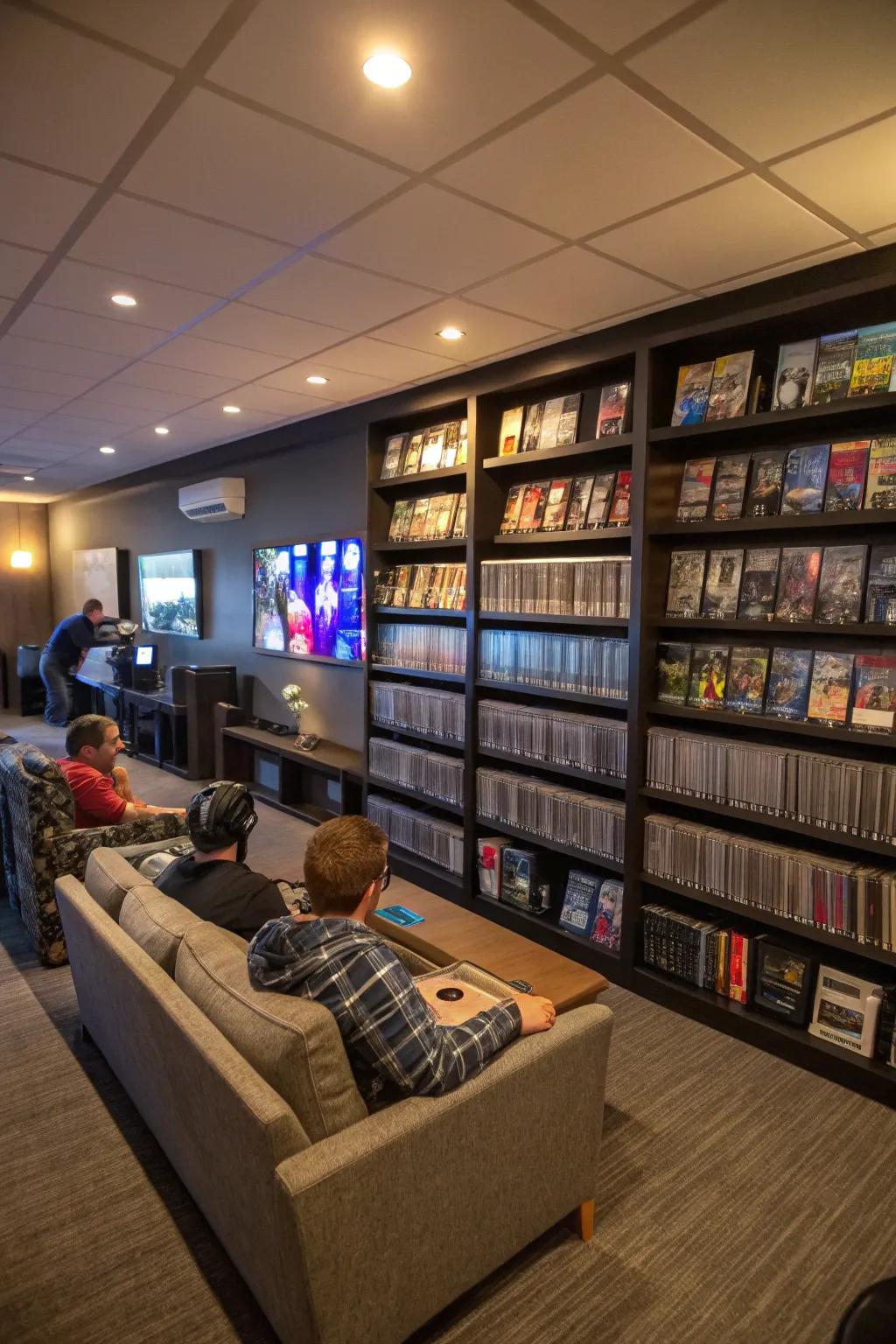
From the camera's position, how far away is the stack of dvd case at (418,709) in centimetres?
417

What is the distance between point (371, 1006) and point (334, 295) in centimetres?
252

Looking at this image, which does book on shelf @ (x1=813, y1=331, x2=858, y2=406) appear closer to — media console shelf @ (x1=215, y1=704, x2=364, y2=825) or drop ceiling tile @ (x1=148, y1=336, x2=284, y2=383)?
drop ceiling tile @ (x1=148, y1=336, x2=284, y2=383)

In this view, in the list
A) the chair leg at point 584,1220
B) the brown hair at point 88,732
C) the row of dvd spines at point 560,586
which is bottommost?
the chair leg at point 584,1220

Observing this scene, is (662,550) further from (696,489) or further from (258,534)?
(258,534)

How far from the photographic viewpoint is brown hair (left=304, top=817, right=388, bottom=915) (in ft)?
6.02

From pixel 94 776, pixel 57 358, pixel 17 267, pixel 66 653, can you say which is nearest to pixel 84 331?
pixel 57 358

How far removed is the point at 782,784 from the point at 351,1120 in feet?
6.40

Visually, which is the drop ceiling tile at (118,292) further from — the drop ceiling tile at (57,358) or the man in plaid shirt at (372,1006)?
the man in plaid shirt at (372,1006)

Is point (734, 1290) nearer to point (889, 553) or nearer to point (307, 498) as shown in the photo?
point (889, 553)

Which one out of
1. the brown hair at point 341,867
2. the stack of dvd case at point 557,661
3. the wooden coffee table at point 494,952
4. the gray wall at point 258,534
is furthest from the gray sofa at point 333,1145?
the gray wall at point 258,534

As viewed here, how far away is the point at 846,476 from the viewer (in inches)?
106

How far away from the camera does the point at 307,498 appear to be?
18.8ft

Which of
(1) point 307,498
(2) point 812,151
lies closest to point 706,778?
(2) point 812,151

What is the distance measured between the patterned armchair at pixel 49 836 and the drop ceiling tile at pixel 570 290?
2.56 meters
